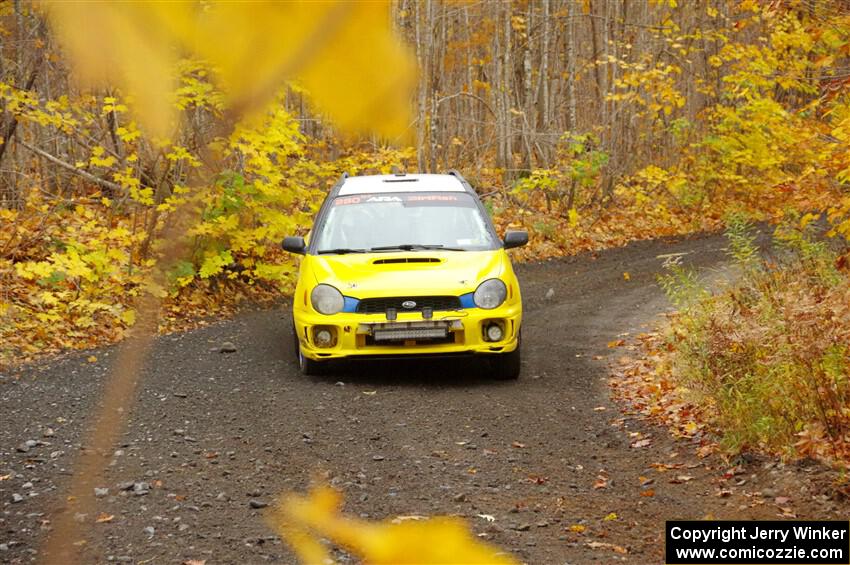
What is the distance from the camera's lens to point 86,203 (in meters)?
11.1

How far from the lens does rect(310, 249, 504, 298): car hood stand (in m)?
7.49

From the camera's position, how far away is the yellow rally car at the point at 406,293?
7.48 m

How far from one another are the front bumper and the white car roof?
163 cm

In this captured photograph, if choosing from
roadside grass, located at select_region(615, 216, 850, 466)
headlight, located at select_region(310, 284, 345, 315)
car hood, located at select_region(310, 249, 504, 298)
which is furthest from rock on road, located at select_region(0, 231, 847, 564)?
car hood, located at select_region(310, 249, 504, 298)

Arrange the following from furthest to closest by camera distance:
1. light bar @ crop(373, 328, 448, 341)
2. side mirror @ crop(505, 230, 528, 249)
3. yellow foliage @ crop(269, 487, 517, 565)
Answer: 1. side mirror @ crop(505, 230, 528, 249)
2. light bar @ crop(373, 328, 448, 341)
3. yellow foliage @ crop(269, 487, 517, 565)

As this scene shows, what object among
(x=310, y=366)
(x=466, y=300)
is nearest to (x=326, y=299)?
(x=310, y=366)

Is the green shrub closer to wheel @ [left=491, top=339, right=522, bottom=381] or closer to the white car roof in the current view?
wheel @ [left=491, top=339, right=522, bottom=381]

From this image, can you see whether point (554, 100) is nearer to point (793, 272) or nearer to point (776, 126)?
point (776, 126)

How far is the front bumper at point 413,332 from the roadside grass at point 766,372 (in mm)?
1175

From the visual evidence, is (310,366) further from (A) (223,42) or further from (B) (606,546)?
(A) (223,42)

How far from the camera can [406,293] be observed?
293 inches

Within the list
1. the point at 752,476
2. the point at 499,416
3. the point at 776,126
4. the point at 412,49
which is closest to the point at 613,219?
the point at 776,126

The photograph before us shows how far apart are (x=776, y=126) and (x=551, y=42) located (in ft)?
30.2

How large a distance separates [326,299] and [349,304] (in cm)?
20
